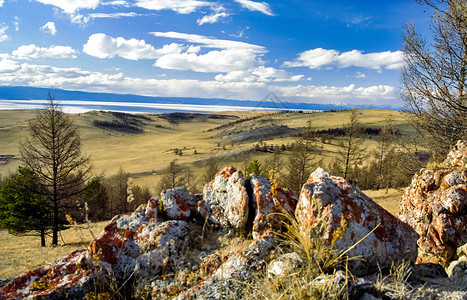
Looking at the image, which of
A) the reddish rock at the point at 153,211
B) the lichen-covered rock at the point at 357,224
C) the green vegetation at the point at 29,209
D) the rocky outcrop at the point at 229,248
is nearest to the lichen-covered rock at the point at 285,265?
the rocky outcrop at the point at 229,248

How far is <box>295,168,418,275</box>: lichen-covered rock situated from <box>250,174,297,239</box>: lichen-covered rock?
1.85ft

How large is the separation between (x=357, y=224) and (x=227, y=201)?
10.2 ft

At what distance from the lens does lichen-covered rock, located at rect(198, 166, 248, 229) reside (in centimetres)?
641

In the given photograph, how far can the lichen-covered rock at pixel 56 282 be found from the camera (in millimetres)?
4969

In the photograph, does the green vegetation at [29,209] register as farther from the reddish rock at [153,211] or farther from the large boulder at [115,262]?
the reddish rock at [153,211]

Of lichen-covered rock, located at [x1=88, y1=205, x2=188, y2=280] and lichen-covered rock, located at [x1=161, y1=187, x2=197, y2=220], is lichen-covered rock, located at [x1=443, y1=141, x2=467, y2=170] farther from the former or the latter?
lichen-covered rock, located at [x1=88, y1=205, x2=188, y2=280]

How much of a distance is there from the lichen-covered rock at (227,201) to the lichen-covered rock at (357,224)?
4.86ft

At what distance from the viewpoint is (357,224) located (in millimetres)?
5141

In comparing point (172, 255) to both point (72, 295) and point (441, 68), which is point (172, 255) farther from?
point (441, 68)

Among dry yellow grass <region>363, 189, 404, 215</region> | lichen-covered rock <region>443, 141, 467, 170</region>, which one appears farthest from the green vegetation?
dry yellow grass <region>363, 189, 404, 215</region>

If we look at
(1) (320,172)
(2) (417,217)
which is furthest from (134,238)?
(2) (417,217)

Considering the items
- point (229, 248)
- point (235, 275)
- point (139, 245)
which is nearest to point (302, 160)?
point (229, 248)

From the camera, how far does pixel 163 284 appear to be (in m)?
5.25

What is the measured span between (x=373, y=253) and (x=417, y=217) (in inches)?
195
